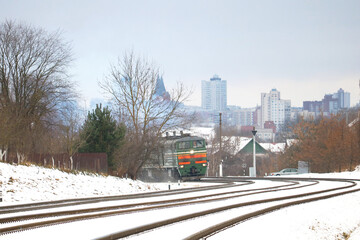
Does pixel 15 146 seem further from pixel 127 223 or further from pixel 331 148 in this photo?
pixel 331 148

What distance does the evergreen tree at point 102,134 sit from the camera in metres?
32.2

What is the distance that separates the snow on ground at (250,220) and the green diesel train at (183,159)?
983 centimetres

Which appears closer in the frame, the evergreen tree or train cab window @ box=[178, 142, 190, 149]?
the evergreen tree

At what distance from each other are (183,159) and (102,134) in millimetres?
9732

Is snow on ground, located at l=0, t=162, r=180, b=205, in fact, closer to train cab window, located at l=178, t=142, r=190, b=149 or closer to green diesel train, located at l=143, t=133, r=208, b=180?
green diesel train, located at l=143, t=133, r=208, b=180

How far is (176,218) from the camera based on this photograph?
43.6 ft

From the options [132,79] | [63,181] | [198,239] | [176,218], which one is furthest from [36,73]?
[198,239]

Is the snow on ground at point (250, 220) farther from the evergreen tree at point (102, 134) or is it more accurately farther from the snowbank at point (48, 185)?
the evergreen tree at point (102, 134)

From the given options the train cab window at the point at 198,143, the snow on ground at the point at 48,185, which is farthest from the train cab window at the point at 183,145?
the snow on ground at the point at 48,185

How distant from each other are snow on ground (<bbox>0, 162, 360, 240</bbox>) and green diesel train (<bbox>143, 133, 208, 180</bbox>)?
9829mm

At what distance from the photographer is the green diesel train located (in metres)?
39.7

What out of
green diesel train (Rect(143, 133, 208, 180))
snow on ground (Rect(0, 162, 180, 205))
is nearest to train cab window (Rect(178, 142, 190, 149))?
green diesel train (Rect(143, 133, 208, 180))

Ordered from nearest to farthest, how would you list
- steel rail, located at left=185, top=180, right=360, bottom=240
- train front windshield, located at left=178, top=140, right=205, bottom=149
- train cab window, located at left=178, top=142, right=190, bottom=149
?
steel rail, located at left=185, top=180, right=360, bottom=240, train cab window, located at left=178, top=142, right=190, bottom=149, train front windshield, located at left=178, top=140, right=205, bottom=149

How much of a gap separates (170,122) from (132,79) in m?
4.74
